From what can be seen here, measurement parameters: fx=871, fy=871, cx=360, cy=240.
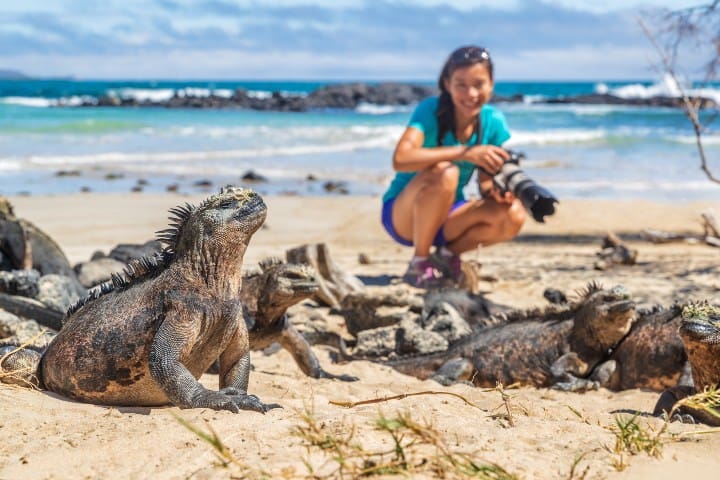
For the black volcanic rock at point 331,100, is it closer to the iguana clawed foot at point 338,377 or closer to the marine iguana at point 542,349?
the marine iguana at point 542,349

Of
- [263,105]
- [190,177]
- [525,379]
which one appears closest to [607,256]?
[525,379]

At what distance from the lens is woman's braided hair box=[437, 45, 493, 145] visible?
7.03 meters

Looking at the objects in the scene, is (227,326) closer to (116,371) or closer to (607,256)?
(116,371)

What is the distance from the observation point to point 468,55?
277 inches

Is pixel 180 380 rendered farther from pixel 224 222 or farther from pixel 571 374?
pixel 571 374

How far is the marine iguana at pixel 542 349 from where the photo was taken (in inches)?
214

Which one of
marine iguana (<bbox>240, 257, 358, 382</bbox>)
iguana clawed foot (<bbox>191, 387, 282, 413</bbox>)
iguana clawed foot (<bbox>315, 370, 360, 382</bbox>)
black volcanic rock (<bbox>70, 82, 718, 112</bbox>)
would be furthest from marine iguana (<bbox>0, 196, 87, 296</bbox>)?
black volcanic rock (<bbox>70, 82, 718, 112</bbox>)

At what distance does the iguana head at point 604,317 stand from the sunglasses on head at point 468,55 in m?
2.32

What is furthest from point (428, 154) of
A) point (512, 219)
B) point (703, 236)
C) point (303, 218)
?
point (303, 218)

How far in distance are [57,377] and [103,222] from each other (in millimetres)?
8298

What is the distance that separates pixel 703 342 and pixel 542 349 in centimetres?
187

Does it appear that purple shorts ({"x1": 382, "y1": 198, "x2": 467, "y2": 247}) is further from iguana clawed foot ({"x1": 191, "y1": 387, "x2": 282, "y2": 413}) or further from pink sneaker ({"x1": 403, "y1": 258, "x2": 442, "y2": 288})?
iguana clawed foot ({"x1": 191, "y1": 387, "x2": 282, "y2": 413})

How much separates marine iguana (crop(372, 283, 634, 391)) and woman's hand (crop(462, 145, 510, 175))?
1.64 meters

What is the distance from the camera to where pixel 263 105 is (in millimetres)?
→ 51312
